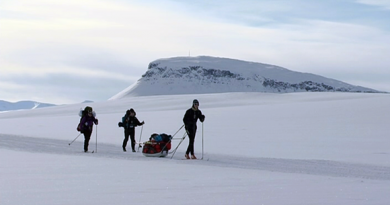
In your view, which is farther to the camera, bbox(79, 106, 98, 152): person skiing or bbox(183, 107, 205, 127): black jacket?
bbox(79, 106, 98, 152): person skiing

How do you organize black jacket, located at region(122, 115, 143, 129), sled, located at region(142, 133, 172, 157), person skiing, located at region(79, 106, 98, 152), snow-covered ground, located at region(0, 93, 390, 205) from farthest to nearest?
black jacket, located at region(122, 115, 143, 129), person skiing, located at region(79, 106, 98, 152), sled, located at region(142, 133, 172, 157), snow-covered ground, located at region(0, 93, 390, 205)

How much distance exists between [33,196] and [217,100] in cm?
4521

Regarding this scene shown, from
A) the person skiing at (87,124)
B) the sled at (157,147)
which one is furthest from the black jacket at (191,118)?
the person skiing at (87,124)

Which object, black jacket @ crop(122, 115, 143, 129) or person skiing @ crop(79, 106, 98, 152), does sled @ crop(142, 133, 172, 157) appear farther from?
black jacket @ crop(122, 115, 143, 129)

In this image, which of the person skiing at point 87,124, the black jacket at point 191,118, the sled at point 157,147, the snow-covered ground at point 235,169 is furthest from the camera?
the person skiing at point 87,124

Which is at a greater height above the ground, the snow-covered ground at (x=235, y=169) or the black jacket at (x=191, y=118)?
the black jacket at (x=191, y=118)

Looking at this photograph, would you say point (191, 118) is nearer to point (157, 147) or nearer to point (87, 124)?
point (157, 147)

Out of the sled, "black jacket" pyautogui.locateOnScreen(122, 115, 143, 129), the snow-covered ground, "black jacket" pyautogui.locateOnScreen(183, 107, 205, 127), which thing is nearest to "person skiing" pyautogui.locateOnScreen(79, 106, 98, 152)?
the snow-covered ground

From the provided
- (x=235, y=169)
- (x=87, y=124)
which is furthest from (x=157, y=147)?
(x=235, y=169)

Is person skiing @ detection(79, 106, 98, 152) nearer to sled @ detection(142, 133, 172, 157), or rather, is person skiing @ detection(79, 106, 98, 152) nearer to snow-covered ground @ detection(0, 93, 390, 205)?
snow-covered ground @ detection(0, 93, 390, 205)

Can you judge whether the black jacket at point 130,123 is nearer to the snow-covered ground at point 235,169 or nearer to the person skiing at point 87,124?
the person skiing at point 87,124

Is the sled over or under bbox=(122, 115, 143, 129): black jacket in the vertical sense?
under

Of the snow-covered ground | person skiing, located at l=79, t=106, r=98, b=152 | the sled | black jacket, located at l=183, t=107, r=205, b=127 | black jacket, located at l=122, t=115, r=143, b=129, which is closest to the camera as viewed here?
the snow-covered ground

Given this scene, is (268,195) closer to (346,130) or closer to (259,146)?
(259,146)
